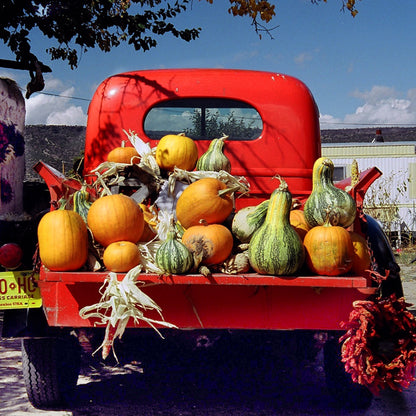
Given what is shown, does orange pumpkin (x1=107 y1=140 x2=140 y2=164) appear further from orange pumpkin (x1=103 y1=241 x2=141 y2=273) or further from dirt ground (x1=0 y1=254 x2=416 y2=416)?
dirt ground (x1=0 y1=254 x2=416 y2=416)

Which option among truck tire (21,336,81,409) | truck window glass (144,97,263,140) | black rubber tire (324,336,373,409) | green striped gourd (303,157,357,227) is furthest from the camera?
truck window glass (144,97,263,140)

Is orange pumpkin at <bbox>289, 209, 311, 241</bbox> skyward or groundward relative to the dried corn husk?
skyward

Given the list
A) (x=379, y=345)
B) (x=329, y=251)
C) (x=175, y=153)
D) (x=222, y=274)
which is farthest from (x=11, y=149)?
(x=379, y=345)

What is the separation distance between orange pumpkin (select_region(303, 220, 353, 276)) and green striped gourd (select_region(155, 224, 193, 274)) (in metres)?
0.68

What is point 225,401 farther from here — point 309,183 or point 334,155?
point 334,155

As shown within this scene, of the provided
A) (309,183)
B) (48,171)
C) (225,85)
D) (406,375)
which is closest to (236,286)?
(406,375)

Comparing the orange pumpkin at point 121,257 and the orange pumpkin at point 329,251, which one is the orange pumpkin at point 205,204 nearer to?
the orange pumpkin at point 121,257

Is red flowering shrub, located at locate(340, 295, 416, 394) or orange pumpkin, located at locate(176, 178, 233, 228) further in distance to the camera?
orange pumpkin, located at locate(176, 178, 233, 228)

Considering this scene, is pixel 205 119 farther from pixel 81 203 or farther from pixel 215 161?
pixel 81 203

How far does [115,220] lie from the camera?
3328 millimetres

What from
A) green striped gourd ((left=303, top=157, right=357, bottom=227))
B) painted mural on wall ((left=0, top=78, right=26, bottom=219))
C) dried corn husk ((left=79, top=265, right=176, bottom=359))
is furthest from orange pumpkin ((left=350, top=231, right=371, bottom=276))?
painted mural on wall ((left=0, top=78, right=26, bottom=219))

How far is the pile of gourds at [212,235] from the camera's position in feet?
10.3

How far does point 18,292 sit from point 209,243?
53.6 inches

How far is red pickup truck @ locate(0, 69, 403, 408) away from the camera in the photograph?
3.14 metres
